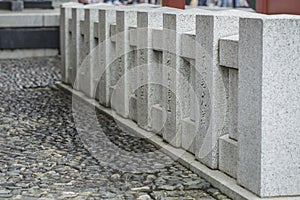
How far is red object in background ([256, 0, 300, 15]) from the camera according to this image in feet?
25.9

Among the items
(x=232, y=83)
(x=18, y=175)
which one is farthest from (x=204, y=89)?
(x=18, y=175)

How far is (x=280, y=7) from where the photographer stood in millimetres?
7957

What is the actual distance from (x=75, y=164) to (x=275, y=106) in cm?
240

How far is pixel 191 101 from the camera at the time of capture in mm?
8219

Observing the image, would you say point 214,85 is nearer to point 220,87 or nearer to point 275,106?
point 220,87

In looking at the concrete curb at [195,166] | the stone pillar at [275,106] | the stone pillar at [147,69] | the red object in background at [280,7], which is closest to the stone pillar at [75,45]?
the concrete curb at [195,166]

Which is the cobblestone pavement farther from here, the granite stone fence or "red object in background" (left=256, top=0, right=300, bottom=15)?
"red object in background" (left=256, top=0, right=300, bottom=15)

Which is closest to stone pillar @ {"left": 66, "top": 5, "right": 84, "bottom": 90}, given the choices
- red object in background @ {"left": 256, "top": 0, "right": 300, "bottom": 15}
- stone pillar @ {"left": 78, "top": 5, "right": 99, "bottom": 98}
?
stone pillar @ {"left": 78, "top": 5, "right": 99, "bottom": 98}

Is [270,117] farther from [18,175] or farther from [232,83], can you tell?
[18,175]

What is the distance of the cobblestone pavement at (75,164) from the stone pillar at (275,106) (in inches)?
20.6

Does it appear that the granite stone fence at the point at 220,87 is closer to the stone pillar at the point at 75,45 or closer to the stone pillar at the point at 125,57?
the stone pillar at the point at 125,57

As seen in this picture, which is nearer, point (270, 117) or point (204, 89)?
point (270, 117)

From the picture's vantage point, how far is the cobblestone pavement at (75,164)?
6.93 meters

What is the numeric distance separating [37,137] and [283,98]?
3.88m
